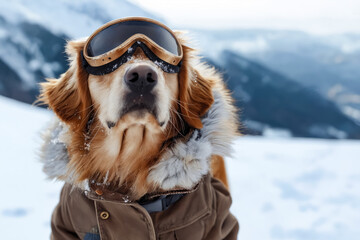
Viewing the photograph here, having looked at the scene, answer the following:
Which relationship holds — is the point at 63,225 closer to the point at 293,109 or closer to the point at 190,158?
the point at 190,158

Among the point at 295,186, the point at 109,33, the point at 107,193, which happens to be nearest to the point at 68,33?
the point at 109,33

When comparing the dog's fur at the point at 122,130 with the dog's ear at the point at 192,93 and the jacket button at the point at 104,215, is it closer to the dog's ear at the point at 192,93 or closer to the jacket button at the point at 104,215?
the dog's ear at the point at 192,93

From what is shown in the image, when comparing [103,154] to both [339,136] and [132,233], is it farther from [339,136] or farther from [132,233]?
[339,136]

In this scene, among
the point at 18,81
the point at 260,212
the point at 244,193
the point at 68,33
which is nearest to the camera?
the point at 260,212

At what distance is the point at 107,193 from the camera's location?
183 cm

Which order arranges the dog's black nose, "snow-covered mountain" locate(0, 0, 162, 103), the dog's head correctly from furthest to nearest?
"snow-covered mountain" locate(0, 0, 162, 103) < the dog's head < the dog's black nose

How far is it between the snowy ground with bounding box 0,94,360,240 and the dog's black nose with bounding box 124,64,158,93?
87 cm

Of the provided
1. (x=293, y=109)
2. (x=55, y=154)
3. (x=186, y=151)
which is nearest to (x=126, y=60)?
(x=186, y=151)

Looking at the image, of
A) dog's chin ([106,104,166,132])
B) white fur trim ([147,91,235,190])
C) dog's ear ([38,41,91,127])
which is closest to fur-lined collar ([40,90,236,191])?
white fur trim ([147,91,235,190])

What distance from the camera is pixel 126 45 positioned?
1.74m

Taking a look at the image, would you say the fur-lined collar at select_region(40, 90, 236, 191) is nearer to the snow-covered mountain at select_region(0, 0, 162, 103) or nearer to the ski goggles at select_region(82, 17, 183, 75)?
the ski goggles at select_region(82, 17, 183, 75)

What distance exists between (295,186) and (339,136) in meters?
1.86

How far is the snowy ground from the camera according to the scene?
293 centimetres

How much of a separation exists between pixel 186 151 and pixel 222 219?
45cm
